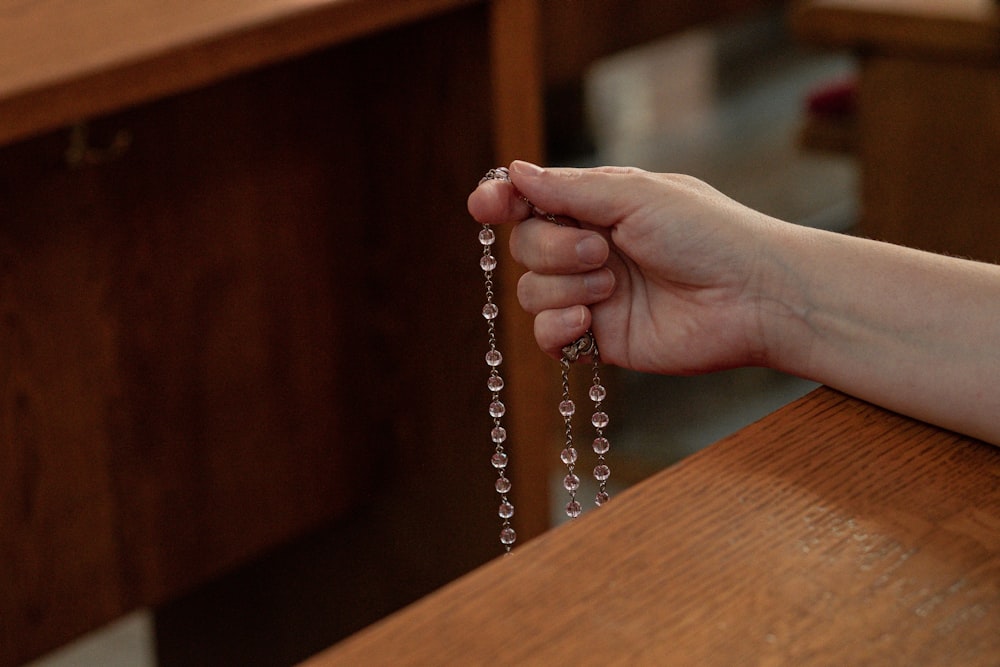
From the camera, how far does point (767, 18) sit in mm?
4512

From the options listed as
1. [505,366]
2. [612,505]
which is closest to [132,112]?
[505,366]

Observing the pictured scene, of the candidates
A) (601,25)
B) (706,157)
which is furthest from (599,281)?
(706,157)

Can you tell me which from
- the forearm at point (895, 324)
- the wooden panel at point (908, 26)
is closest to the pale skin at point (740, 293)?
the forearm at point (895, 324)

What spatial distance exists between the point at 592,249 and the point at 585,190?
1.7 inches

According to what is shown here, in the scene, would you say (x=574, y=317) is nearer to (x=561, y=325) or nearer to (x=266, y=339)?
(x=561, y=325)

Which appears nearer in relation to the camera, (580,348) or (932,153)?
(580,348)

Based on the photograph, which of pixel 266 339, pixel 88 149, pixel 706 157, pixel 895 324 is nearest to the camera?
pixel 895 324

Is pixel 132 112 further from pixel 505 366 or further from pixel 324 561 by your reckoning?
pixel 324 561

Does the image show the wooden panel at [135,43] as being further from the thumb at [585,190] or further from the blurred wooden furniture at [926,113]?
the blurred wooden furniture at [926,113]

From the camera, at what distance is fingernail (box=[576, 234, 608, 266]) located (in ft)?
2.77

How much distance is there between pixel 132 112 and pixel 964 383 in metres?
1.04

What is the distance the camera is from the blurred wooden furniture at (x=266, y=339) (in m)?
1.46

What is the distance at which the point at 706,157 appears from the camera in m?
3.35

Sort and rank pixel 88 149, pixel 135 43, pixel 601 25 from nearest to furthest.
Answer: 1. pixel 135 43
2. pixel 88 149
3. pixel 601 25
